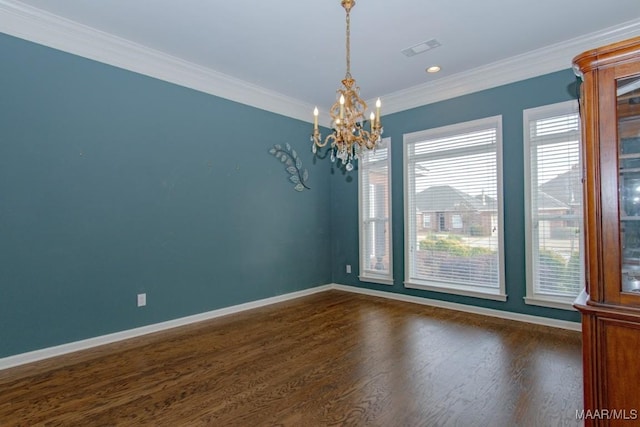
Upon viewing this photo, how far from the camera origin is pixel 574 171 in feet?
11.3

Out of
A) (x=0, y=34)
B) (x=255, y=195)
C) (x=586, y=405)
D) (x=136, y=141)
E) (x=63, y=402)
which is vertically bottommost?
(x=63, y=402)

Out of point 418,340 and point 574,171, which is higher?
point 574,171

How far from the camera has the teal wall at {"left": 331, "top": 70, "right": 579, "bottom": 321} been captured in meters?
3.61

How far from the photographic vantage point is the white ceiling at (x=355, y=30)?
9.09 ft

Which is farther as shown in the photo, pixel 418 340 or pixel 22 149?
pixel 418 340

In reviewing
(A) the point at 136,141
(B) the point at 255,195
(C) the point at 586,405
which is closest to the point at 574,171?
(C) the point at 586,405

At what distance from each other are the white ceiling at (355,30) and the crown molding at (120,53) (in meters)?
0.02

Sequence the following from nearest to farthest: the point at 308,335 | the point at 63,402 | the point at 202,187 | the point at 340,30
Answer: the point at 63,402 < the point at 340,30 < the point at 308,335 < the point at 202,187

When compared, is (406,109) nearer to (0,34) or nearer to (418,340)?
(418,340)

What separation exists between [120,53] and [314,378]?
3515 mm

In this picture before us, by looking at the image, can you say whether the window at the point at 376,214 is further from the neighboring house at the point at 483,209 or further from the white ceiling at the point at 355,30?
the white ceiling at the point at 355,30

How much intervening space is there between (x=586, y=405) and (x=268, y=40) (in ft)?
11.8

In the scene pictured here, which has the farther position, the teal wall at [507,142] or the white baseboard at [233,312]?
the teal wall at [507,142]

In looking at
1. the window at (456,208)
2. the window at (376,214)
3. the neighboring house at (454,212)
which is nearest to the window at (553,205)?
the window at (456,208)
